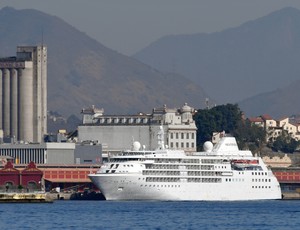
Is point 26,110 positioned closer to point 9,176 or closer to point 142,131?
point 142,131

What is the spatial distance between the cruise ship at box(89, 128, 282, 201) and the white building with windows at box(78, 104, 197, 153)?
45.0 meters

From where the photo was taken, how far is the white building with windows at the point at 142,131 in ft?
634

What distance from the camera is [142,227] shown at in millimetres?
91125

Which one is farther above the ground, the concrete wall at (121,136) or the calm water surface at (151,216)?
the concrete wall at (121,136)

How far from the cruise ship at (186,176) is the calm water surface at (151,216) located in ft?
12.9

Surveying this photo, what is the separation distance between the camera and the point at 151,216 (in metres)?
105

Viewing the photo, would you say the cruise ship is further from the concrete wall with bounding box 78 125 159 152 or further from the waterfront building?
the concrete wall with bounding box 78 125 159 152

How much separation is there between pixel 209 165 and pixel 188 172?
2.83 m

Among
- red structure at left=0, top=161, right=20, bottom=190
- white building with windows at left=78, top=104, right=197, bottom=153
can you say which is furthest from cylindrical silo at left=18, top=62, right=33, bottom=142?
red structure at left=0, top=161, right=20, bottom=190

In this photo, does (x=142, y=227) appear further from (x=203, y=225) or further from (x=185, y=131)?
(x=185, y=131)

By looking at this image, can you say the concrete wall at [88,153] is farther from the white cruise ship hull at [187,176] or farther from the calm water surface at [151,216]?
the calm water surface at [151,216]

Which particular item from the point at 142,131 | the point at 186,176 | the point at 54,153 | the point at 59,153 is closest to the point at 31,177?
the point at 186,176

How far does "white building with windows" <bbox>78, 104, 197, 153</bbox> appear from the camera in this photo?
193250 millimetres

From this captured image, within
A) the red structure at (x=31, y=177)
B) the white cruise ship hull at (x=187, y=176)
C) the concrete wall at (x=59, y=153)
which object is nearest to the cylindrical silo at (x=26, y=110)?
the concrete wall at (x=59, y=153)
